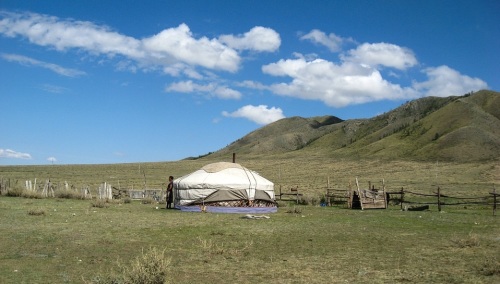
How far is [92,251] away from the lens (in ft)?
35.6

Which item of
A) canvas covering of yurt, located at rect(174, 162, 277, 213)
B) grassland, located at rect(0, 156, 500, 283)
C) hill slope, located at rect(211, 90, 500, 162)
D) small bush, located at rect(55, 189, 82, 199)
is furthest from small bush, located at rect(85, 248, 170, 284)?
hill slope, located at rect(211, 90, 500, 162)

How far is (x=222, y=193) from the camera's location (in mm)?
23109

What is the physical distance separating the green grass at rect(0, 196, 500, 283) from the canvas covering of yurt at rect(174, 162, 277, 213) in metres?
4.85

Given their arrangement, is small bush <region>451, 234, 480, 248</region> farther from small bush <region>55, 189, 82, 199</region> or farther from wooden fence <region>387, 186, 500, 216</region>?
small bush <region>55, 189, 82, 199</region>

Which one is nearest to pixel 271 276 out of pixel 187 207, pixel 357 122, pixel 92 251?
pixel 92 251

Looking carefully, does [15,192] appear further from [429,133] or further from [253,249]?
[429,133]

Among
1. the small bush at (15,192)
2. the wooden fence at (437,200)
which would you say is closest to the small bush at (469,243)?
the wooden fence at (437,200)

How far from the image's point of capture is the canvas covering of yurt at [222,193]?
22.9m

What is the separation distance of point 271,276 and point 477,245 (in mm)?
5816

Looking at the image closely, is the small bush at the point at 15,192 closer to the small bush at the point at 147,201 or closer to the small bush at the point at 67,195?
the small bush at the point at 67,195

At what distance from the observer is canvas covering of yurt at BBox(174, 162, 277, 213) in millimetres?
22922

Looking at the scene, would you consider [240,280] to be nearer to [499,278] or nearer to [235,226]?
[499,278]

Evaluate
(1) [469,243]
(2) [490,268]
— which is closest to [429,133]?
(1) [469,243]

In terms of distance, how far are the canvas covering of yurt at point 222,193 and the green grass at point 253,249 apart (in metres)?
4.85
